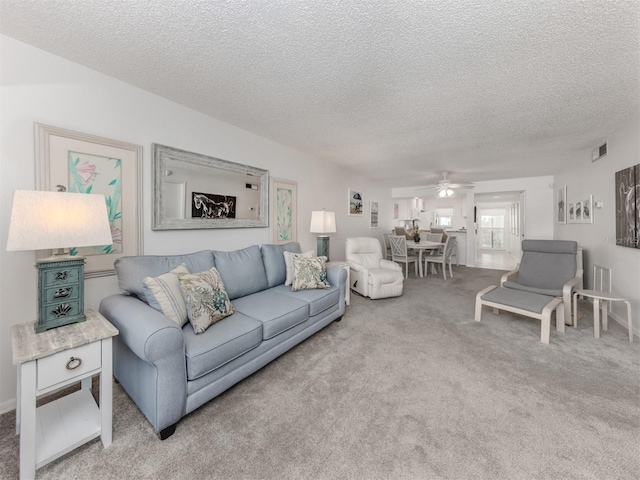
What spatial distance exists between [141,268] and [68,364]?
0.78 m

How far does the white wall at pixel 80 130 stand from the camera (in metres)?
1.56

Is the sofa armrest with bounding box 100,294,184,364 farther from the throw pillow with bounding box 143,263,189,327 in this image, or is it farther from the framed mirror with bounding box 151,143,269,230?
the framed mirror with bounding box 151,143,269,230

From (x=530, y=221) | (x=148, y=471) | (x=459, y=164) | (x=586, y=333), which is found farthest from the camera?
(x=530, y=221)

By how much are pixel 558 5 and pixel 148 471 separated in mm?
3129

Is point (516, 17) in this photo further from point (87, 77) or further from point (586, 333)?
point (586, 333)

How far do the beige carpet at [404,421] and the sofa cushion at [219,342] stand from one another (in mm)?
318

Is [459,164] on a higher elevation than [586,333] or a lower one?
higher

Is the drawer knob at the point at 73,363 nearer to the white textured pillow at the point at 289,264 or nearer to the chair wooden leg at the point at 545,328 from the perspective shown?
the white textured pillow at the point at 289,264

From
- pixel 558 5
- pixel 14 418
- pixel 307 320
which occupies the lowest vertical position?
pixel 14 418

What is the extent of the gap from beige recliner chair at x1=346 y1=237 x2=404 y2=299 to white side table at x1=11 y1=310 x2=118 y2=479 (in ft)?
10.2

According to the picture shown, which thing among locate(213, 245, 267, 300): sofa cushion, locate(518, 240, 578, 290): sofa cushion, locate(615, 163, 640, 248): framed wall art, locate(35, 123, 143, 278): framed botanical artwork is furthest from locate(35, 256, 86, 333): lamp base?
locate(615, 163, 640, 248): framed wall art

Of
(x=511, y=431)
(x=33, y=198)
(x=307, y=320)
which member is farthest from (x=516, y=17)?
(x=33, y=198)

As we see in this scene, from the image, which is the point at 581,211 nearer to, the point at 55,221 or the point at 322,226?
the point at 322,226

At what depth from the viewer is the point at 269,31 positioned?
1.48 meters
